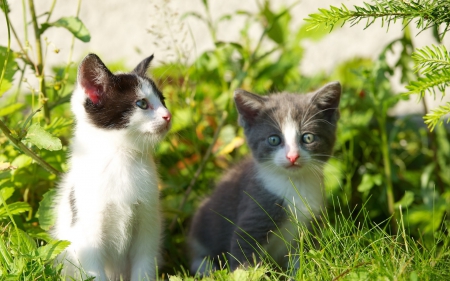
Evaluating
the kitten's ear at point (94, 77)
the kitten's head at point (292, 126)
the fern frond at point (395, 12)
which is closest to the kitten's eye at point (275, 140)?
the kitten's head at point (292, 126)

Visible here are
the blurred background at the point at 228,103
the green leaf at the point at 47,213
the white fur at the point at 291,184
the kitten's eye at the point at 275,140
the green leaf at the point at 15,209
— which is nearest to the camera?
the green leaf at the point at 15,209

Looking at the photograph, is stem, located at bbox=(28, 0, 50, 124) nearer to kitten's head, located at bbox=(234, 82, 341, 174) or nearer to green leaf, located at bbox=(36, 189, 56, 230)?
green leaf, located at bbox=(36, 189, 56, 230)

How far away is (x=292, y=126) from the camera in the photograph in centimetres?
267

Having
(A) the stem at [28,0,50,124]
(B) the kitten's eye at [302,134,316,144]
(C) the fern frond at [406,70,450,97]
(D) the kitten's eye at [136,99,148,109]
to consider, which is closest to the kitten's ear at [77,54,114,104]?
(D) the kitten's eye at [136,99,148,109]

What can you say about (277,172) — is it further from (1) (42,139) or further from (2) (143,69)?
(1) (42,139)

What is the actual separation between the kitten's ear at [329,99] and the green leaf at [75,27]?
1.13 m

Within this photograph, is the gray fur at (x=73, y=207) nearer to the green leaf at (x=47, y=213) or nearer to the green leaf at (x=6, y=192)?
the green leaf at (x=47, y=213)

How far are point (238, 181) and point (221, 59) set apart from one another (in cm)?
104

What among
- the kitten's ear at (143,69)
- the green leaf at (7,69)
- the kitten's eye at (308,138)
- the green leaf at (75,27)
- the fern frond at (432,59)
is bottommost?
the kitten's eye at (308,138)

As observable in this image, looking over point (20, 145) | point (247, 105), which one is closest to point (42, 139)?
point (20, 145)

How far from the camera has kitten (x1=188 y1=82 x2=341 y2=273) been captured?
262 centimetres

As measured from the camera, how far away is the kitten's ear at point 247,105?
2752 mm

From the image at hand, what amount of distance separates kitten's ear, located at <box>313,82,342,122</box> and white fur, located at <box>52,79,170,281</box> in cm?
85

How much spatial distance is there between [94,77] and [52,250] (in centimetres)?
69
